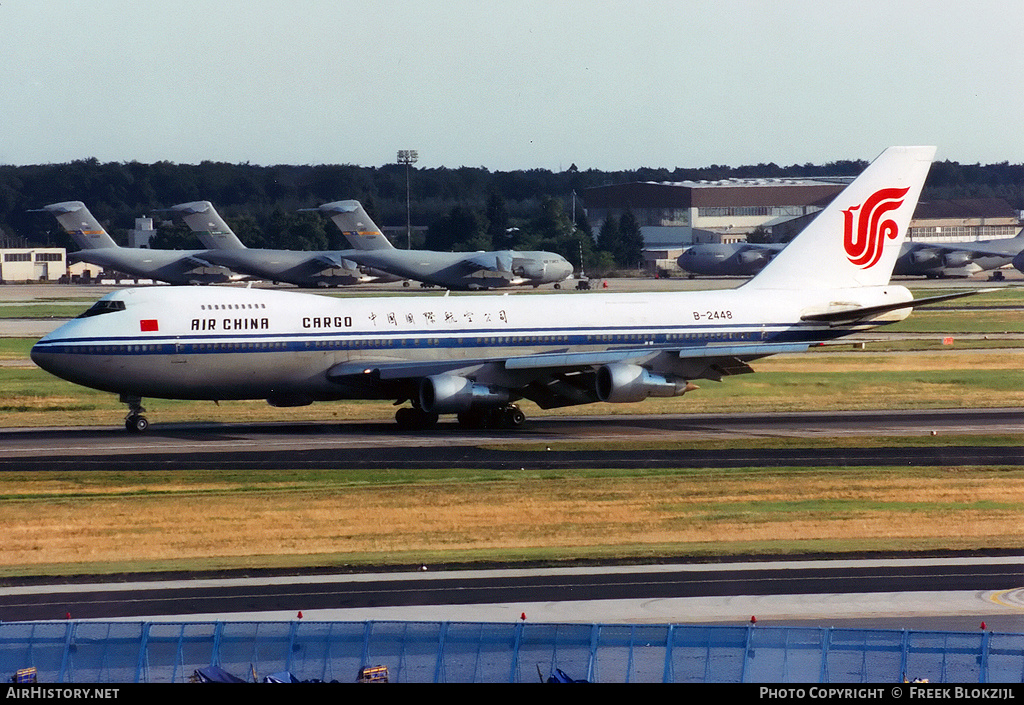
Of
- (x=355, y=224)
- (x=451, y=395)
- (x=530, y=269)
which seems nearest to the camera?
(x=451, y=395)

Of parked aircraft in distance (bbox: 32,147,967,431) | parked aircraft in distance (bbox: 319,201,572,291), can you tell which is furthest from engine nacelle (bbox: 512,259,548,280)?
parked aircraft in distance (bbox: 32,147,967,431)

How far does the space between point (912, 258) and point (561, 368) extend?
389 feet

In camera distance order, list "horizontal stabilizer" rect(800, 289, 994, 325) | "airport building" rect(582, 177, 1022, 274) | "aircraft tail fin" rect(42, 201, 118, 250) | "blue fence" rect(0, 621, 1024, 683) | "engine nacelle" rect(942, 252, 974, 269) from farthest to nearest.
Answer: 1. "airport building" rect(582, 177, 1022, 274)
2. "engine nacelle" rect(942, 252, 974, 269)
3. "aircraft tail fin" rect(42, 201, 118, 250)
4. "horizontal stabilizer" rect(800, 289, 994, 325)
5. "blue fence" rect(0, 621, 1024, 683)

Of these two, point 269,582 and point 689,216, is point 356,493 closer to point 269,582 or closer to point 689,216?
point 269,582

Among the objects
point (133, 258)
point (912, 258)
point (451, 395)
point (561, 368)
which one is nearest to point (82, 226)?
point (133, 258)

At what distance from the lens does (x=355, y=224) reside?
139 m

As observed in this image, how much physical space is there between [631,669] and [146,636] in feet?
23.6

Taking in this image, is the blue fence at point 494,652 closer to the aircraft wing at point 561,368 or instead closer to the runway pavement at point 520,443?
the runway pavement at point 520,443

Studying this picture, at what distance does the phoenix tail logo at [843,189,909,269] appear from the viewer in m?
54.6

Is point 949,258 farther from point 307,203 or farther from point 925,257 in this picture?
point 307,203

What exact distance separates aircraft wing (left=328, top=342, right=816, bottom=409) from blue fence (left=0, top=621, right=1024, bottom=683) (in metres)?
27.7

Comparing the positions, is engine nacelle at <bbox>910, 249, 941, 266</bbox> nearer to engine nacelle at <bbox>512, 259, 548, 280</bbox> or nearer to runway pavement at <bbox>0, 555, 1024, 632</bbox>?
engine nacelle at <bbox>512, 259, 548, 280</bbox>

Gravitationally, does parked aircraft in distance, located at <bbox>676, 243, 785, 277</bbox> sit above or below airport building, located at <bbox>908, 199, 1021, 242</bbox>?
below
